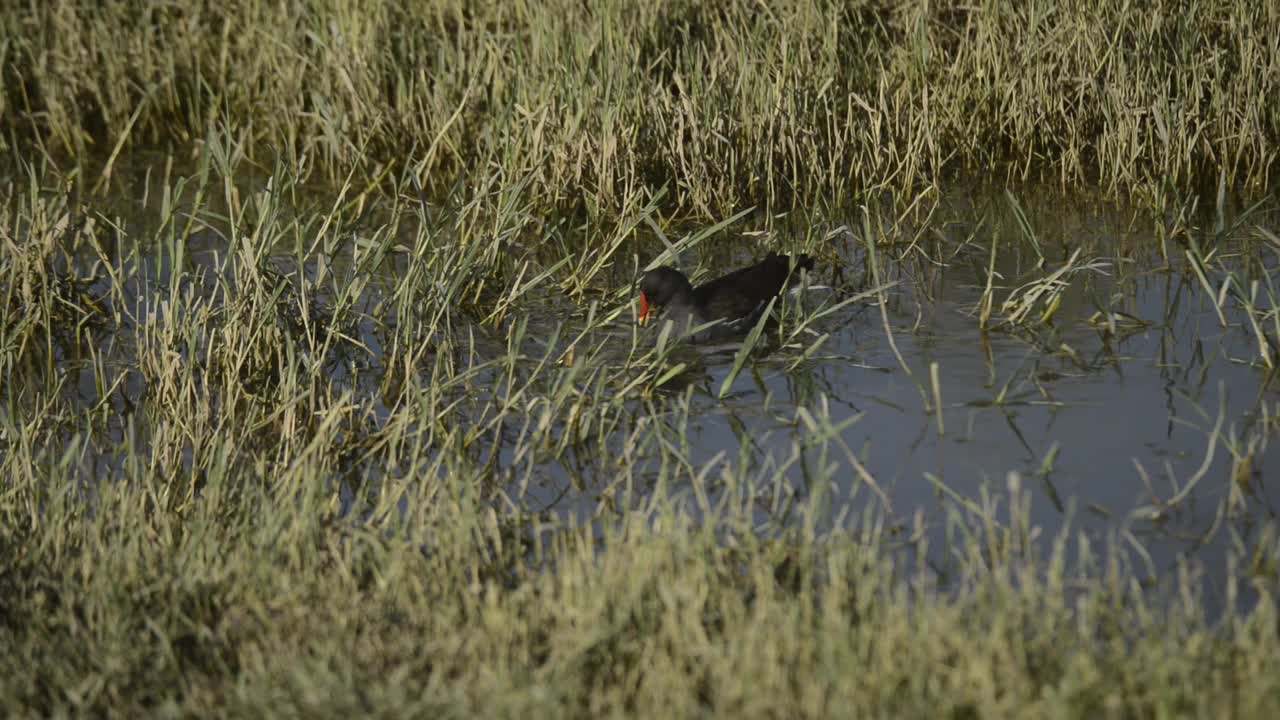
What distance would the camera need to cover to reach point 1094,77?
294 inches

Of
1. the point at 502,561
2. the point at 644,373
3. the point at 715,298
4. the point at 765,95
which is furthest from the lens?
the point at 765,95

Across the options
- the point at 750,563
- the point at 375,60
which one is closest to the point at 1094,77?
the point at 375,60

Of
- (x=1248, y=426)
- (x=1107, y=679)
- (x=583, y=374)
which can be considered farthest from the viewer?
(x=583, y=374)

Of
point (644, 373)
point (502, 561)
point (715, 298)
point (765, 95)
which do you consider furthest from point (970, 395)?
point (765, 95)

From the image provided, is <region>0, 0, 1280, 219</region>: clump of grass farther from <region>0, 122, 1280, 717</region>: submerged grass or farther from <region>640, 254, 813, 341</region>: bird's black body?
<region>0, 122, 1280, 717</region>: submerged grass

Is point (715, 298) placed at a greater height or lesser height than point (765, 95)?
lesser

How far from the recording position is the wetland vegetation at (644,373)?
3516mm

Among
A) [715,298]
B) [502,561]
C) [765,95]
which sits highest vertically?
[765,95]

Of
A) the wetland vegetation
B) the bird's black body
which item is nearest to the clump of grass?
the wetland vegetation

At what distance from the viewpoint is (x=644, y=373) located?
533 cm

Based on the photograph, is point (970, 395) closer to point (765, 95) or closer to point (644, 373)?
point (644, 373)

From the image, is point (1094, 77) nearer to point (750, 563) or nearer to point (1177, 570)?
point (1177, 570)

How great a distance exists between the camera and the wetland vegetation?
3.52 m

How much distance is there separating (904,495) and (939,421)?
34 centimetres
